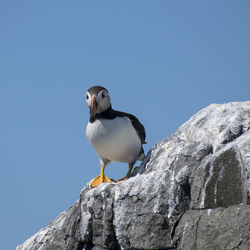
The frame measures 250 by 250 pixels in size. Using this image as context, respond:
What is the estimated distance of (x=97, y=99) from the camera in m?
9.32

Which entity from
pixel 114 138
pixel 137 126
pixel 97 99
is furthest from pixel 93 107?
pixel 137 126

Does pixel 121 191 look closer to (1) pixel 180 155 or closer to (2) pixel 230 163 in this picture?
(1) pixel 180 155

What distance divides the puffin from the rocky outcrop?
427 mm

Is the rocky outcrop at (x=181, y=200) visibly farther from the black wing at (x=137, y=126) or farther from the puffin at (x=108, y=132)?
Answer: the black wing at (x=137, y=126)

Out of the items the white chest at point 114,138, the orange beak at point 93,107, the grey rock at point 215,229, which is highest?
the orange beak at point 93,107

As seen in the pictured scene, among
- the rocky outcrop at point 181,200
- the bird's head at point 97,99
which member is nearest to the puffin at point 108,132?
the bird's head at point 97,99

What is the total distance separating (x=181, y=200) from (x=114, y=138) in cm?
242

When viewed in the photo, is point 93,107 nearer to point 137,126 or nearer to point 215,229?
point 137,126

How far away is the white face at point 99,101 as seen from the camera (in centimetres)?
928

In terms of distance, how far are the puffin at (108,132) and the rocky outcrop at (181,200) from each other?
0.43 meters

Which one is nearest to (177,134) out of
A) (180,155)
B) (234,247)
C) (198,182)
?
(180,155)

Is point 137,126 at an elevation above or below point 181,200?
above

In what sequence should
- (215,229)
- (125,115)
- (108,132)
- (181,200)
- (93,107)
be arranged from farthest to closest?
1. (125,115)
2. (108,132)
3. (93,107)
4. (181,200)
5. (215,229)

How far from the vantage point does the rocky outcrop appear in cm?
649
